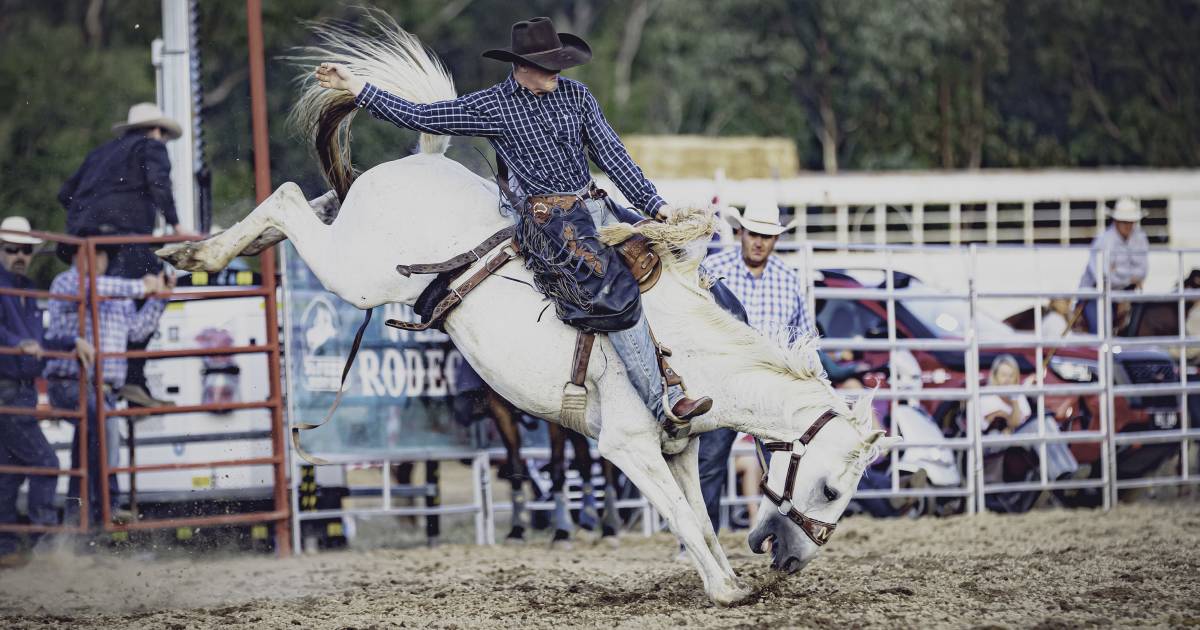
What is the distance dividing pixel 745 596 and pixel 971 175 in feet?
69.9

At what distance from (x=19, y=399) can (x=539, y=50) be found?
4061 mm

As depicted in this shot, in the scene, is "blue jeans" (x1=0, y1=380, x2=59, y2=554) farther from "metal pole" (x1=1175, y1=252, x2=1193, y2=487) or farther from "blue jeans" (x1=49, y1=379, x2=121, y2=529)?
"metal pole" (x1=1175, y1=252, x2=1193, y2=487)

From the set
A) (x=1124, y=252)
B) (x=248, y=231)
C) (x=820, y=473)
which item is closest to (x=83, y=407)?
(x=248, y=231)

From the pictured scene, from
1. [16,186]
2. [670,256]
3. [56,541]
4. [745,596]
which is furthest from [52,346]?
[16,186]

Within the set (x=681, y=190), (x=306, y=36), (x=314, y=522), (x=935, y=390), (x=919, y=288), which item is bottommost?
(x=314, y=522)

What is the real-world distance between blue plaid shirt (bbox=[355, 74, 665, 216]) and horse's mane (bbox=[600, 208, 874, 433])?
18 cm

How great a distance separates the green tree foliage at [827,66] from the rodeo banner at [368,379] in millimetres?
19624

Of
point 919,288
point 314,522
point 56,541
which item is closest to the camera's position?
point 56,541

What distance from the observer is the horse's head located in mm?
5496

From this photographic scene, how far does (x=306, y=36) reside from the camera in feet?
89.7

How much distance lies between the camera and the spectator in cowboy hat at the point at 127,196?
7.89m

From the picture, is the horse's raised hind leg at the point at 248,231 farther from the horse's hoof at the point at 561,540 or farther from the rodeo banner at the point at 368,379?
the horse's hoof at the point at 561,540

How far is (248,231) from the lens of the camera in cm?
623

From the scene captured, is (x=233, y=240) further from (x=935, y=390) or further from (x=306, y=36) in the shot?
(x=306, y=36)
